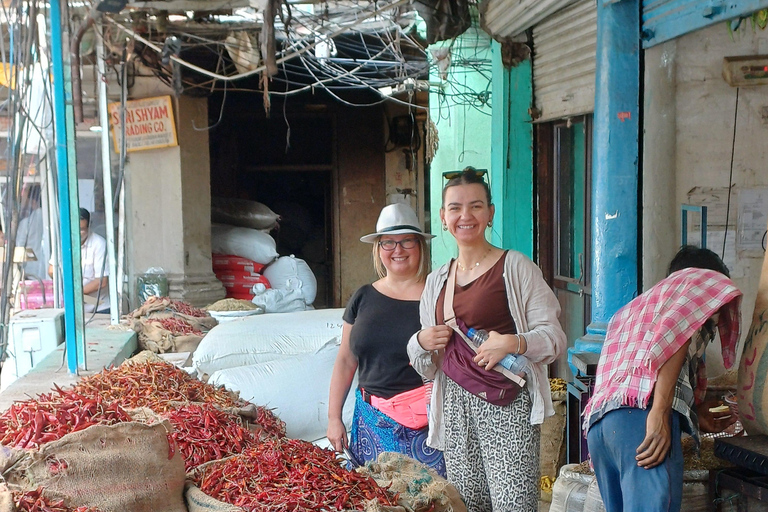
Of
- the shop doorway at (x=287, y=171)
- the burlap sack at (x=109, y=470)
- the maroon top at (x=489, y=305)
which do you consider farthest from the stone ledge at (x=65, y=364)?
the shop doorway at (x=287, y=171)

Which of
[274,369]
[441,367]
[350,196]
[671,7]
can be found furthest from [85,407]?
[350,196]

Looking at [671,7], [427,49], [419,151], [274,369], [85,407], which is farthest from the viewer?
[419,151]

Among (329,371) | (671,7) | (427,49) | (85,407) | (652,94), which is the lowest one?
(329,371)

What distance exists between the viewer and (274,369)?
476cm

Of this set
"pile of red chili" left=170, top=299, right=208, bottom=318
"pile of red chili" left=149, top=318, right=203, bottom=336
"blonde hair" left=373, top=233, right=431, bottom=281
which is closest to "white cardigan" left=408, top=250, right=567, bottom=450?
"blonde hair" left=373, top=233, right=431, bottom=281

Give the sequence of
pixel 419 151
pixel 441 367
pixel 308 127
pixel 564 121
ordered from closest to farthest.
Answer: pixel 441 367, pixel 564 121, pixel 419 151, pixel 308 127

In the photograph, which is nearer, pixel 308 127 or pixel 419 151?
pixel 419 151

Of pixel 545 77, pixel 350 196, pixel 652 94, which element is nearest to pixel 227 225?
pixel 350 196

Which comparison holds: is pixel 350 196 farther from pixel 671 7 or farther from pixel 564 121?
pixel 671 7

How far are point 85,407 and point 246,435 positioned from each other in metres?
0.67

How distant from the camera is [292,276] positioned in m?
9.00

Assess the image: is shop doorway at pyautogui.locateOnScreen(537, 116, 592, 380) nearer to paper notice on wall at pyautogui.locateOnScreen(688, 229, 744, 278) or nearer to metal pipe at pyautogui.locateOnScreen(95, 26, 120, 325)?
paper notice on wall at pyautogui.locateOnScreen(688, 229, 744, 278)

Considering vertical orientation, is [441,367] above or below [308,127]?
below

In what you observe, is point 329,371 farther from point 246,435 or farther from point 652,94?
point 652,94
